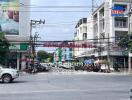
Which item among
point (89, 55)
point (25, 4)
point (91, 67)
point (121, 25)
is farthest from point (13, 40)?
point (89, 55)

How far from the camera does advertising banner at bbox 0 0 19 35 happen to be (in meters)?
66.7

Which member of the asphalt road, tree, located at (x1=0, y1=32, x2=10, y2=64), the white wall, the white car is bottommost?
the asphalt road

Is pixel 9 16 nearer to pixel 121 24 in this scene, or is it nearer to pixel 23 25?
pixel 23 25

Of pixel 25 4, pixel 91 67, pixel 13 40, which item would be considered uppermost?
pixel 25 4

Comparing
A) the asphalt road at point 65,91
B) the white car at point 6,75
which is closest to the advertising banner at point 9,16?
the white car at point 6,75

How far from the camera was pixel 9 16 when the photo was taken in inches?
2643

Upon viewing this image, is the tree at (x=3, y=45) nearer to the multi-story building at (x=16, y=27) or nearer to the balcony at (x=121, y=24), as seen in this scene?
the multi-story building at (x=16, y=27)

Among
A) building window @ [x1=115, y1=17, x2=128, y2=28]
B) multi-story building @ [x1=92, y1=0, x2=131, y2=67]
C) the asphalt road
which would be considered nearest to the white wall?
multi-story building @ [x1=92, y1=0, x2=131, y2=67]

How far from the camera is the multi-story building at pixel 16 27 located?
66.9 metres

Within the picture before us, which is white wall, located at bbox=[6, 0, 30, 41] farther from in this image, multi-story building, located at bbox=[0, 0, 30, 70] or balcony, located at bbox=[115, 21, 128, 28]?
balcony, located at bbox=[115, 21, 128, 28]

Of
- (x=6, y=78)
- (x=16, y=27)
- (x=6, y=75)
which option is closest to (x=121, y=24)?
(x=16, y=27)

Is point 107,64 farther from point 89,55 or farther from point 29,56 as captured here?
point 89,55

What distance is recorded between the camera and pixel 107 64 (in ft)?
255

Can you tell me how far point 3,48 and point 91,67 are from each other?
2704 centimetres
